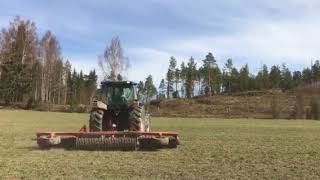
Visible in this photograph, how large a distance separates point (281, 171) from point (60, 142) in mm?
8657

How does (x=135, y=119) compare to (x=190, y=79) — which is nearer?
(x=135, y=119)

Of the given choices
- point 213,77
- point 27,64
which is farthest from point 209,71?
point 27,64

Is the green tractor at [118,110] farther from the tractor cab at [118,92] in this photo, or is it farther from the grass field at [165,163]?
the grass field at [165,163]

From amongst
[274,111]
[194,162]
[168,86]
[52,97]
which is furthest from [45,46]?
[194,162]

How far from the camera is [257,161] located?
48.8ft

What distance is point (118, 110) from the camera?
21.1 metres

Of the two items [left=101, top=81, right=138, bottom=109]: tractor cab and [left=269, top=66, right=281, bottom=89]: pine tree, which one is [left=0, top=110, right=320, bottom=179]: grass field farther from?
[left=269, top=66, right=281, bottom=89]: pine tree

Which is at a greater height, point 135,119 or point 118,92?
point 118,92

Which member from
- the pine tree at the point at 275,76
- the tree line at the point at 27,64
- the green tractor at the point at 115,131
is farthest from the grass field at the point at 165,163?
the pine tree at the point at 275,76

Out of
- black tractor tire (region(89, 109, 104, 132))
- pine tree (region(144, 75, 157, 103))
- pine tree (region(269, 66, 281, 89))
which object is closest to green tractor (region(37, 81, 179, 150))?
black tractor tire (region(89, 109, 104, 132))

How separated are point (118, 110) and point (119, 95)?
32.7 inches

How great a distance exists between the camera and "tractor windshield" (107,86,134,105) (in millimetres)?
21484

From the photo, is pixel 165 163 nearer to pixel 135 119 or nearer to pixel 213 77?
pixel 135 119

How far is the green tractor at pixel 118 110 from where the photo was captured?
2000 cm
